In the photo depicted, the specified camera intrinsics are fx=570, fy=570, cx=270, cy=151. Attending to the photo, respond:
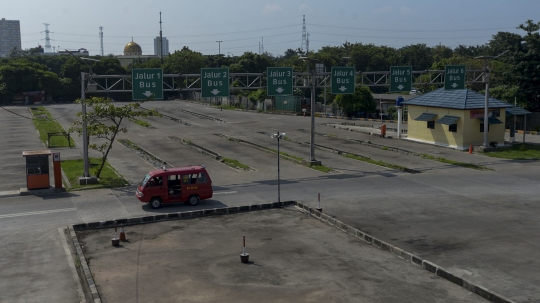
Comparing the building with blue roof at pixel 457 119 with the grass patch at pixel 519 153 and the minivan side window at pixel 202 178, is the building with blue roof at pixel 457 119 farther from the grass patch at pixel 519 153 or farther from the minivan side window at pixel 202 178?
the minivan side window at pixel 202 178

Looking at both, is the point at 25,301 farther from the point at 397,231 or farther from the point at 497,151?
the point at 497,151

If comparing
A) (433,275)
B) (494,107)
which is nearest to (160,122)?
(494,107)

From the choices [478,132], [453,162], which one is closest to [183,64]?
[478,132]

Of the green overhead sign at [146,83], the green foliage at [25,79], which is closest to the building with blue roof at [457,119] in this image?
the green overhead sign at [146,83]

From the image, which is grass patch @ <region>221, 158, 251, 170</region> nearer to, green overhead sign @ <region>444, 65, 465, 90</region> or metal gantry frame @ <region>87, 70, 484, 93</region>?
metal gantry frame @ <region>87, 70, 484, 93</region>

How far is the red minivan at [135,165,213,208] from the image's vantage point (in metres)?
24.9

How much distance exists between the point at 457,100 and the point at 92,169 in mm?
26429

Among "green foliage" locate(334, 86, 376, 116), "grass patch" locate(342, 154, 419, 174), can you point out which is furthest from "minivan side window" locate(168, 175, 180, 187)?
"green foliage" locate(334, 86, 376, 116)

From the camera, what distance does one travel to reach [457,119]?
137 ft

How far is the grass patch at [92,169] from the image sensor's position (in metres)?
29.9

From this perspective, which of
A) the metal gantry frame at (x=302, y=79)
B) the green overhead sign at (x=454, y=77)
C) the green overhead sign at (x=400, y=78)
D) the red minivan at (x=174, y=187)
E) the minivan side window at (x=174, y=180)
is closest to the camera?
the red minivan at (x=174, y=187)

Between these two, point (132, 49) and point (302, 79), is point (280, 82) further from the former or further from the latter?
point (132, 49)

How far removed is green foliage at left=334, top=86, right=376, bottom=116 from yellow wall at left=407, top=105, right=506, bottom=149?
22.2 metres

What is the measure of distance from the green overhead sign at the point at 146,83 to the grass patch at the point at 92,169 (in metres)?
4.69
